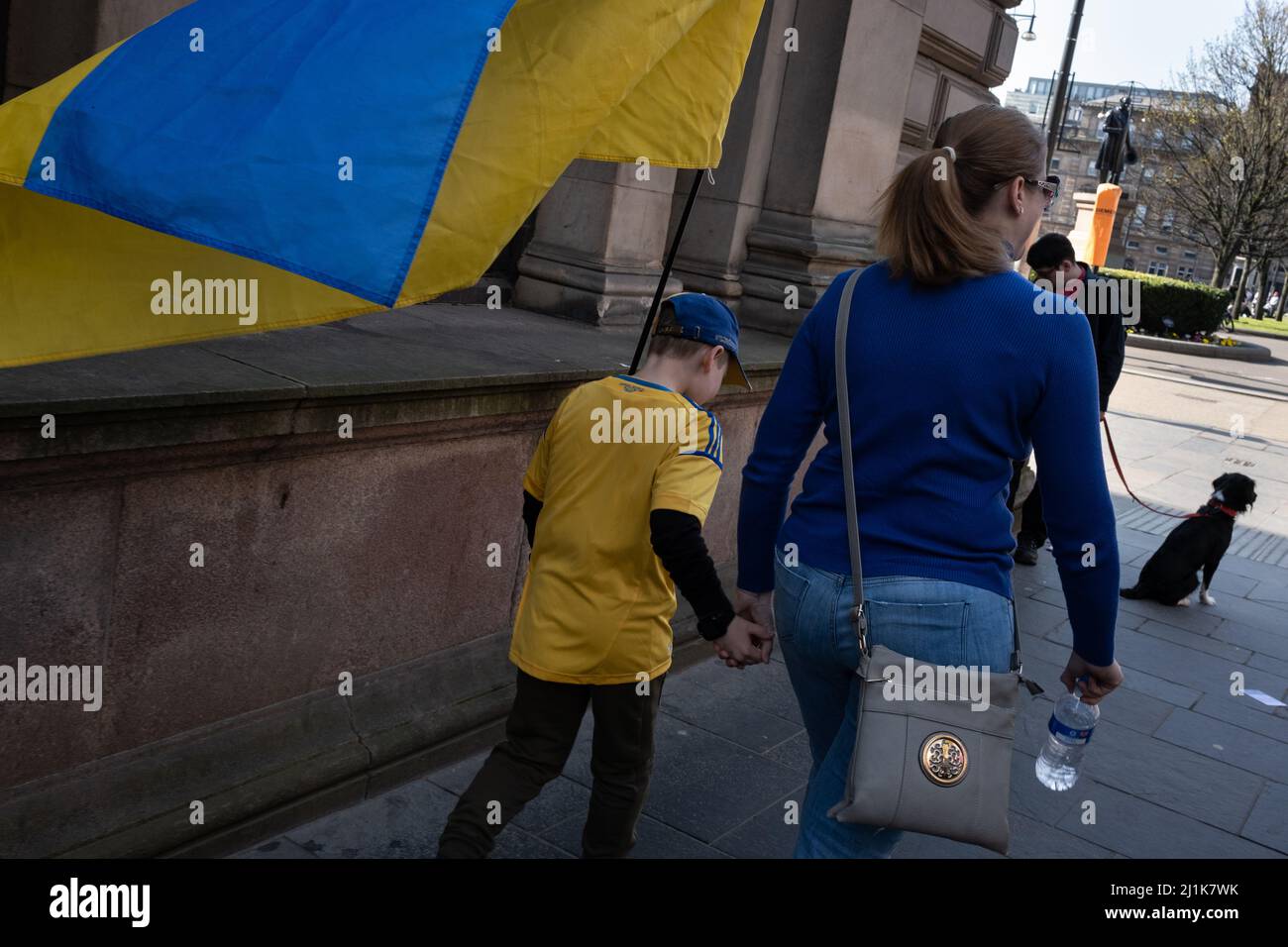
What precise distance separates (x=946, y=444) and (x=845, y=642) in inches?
17.0

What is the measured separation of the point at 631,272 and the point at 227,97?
395cm

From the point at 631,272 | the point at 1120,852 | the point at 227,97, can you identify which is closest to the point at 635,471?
the point at 227,97

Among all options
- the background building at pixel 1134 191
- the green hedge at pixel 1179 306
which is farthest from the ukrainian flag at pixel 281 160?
the background building at pixel 1134 191

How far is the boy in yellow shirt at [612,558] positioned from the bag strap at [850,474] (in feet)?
1.79

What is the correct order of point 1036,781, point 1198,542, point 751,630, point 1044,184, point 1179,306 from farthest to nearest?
1. point 1179,306
2. point 1198,542
3. point 1036,781
4. point 751,630
5. point 1044,184

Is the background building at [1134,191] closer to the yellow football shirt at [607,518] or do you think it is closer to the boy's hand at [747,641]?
the yellow football shirt at [607,518]

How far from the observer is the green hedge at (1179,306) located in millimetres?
34812

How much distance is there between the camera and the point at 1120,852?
450 centimetres

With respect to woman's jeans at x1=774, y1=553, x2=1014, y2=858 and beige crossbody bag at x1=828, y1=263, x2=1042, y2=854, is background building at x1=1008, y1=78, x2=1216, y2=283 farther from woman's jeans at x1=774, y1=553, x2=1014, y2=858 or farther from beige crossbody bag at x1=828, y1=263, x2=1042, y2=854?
beige crossbody bag at x1=828, y1=263, x2=1042, y2=854

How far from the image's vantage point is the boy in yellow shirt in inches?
120

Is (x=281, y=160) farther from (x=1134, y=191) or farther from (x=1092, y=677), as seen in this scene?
(x=1134, y=191)

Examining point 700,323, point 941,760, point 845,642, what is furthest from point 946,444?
point 700,323

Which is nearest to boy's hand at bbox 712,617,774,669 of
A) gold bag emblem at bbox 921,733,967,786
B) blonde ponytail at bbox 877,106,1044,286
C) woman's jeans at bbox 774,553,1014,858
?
woman's jeans at bbox 774,553,1014,858

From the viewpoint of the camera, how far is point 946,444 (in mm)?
2426
